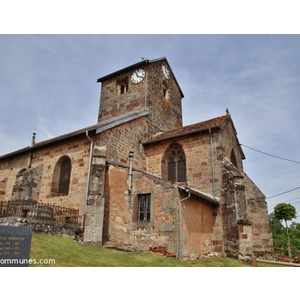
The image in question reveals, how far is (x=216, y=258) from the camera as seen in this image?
43.0ft

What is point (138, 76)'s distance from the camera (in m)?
22.7

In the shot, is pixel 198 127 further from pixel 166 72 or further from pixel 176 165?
pixel 166 72

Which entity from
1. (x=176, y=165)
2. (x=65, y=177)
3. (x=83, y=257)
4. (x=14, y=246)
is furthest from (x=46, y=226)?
(x=176, y=165)

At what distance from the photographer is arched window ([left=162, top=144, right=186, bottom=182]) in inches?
671

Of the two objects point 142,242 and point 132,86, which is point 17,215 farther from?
point 132,86

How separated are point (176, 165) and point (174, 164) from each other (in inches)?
7.0

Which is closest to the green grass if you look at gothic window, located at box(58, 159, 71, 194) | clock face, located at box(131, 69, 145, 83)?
gothic window, located at box(58, 159, 71, 194)

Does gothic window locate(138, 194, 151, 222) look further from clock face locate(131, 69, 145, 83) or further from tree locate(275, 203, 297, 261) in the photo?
tree locate(275, 203, 297, 261)

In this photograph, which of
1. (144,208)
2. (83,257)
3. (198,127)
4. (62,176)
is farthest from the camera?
(198,127)

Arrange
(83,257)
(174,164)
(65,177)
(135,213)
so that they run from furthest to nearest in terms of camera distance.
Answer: (174,164)
(65,177)
(135,213)
(83,257)

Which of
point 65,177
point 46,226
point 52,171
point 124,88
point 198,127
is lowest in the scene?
point 46,226

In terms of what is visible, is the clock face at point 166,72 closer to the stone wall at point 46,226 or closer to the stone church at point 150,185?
the stone church at point 150,185

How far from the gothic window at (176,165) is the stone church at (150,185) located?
63 mm

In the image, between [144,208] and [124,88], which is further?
[124,88]
